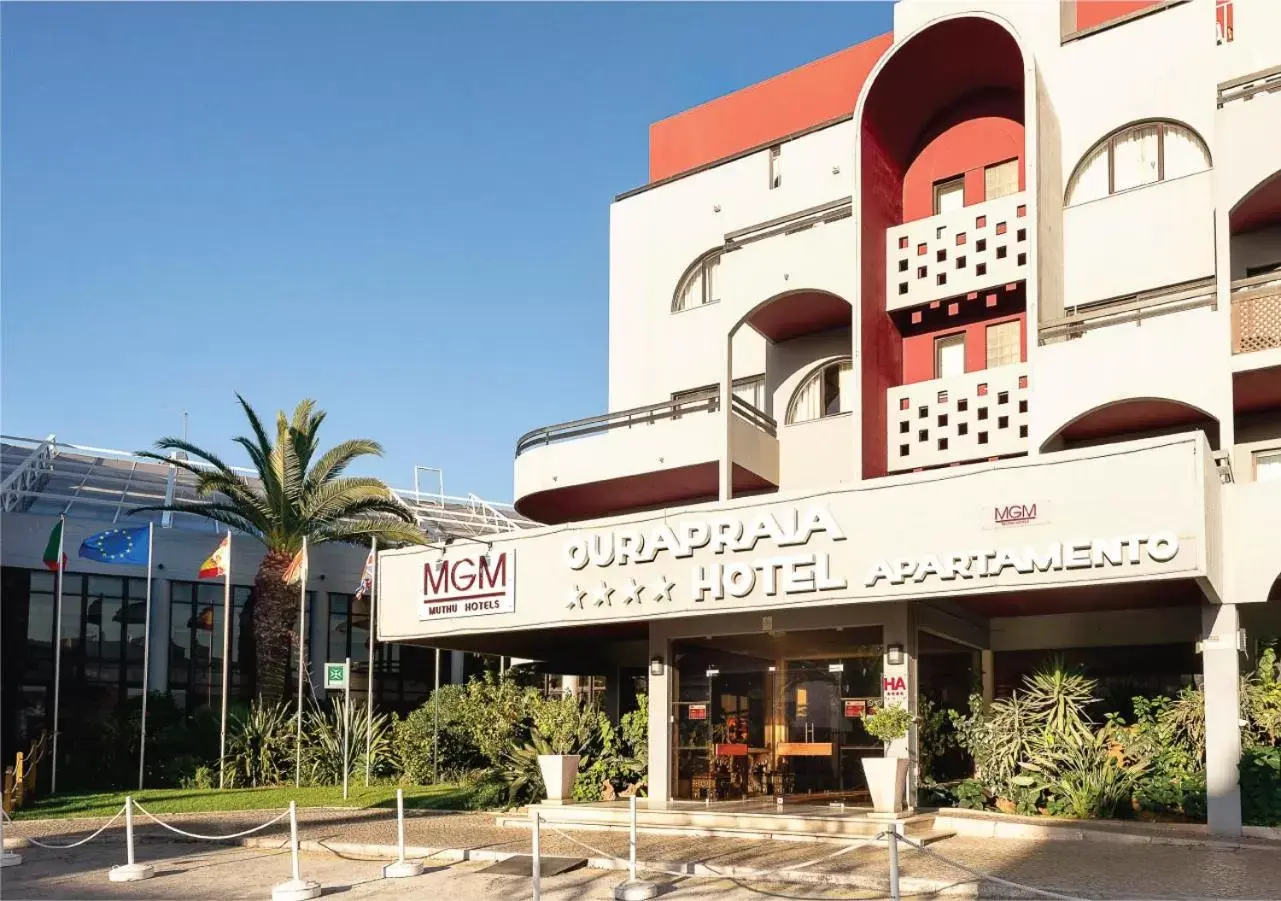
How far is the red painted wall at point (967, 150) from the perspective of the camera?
26312mm

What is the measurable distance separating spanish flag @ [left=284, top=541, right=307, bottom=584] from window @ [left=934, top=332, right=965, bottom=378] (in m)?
17.2

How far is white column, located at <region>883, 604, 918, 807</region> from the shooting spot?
852 inches

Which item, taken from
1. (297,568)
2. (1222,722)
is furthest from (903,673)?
(297,568)

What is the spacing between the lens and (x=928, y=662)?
24.2m

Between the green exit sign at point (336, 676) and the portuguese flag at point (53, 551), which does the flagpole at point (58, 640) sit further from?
the green exit sign at point (336, 676)

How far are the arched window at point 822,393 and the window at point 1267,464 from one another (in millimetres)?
8619

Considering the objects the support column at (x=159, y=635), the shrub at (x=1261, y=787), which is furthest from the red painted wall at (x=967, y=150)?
the support column at (x=159, y=635)

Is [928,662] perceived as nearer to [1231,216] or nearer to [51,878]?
[1231,216]

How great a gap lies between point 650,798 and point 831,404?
910 centimetres

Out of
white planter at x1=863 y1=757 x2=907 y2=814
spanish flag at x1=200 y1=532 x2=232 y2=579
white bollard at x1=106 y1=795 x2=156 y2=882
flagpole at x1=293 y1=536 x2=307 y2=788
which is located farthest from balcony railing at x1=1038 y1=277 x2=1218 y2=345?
spanish flag at x1=200 y1=532 x2=232 y2=579

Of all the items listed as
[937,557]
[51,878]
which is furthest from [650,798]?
[51,878]

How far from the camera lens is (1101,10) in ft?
87.5

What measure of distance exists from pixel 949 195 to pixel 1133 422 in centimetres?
655

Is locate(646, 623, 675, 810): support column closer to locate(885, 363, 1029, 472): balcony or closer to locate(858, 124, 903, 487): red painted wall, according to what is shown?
locate(858, 124, 903, 487): red painted wall
